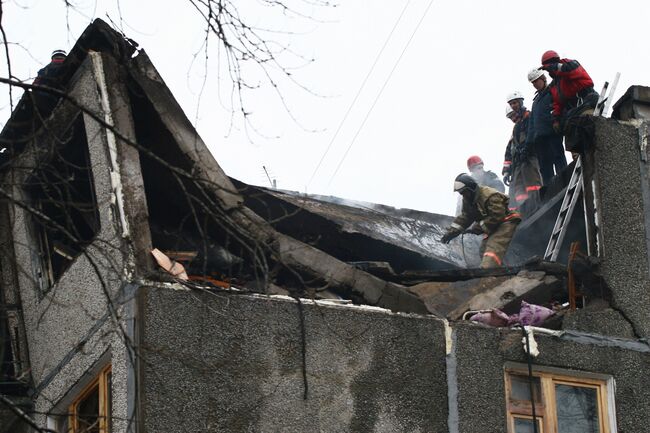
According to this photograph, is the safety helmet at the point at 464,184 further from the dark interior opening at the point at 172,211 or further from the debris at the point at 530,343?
the debris at the point at 530,343

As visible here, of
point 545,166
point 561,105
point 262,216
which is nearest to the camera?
point 262,216

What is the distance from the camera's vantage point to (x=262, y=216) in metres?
12.9

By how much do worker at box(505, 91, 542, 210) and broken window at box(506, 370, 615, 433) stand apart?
5.71m

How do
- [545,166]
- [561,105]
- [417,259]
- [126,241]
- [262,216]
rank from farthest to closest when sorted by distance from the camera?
1. [545,166]
2. [561,105]
3. [417,259]
4. [262,216]
5. [126,241]

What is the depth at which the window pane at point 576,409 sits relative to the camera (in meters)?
11.2

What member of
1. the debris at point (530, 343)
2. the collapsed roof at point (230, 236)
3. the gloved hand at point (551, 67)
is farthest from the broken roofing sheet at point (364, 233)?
the gloved hand at point (551, 67)

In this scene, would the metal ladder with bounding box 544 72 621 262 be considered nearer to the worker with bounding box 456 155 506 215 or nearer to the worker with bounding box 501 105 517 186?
the worker with bounding box 501 105 517 186

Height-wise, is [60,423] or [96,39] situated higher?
[96,39]

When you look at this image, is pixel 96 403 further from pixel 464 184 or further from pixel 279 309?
pixel 464 184

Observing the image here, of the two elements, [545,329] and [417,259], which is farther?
[417,259]

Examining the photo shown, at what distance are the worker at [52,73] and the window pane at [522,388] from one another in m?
4.41

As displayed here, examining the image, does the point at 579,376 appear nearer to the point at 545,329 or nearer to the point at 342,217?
the point at 545,329

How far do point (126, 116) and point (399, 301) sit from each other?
276 centimetres

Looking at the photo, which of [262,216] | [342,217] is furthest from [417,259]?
[262,216]
